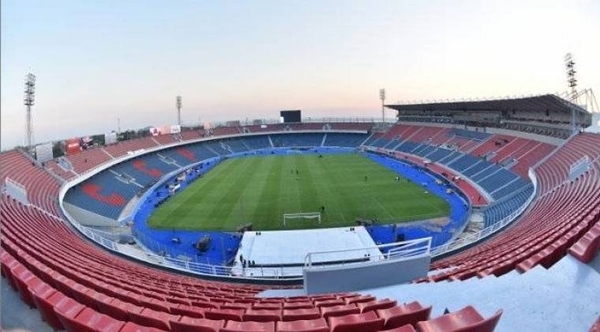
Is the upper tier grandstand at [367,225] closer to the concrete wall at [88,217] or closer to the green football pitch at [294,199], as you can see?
the concrete wall at [88,217]

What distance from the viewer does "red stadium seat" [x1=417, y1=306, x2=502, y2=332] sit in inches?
124

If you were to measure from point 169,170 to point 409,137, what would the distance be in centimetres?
3748

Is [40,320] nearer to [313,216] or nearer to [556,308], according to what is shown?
[556,308]

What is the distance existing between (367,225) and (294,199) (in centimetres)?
986

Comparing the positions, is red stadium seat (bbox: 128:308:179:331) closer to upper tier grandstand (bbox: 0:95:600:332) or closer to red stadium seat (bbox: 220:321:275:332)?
upper tier grandstand (bbox: 0:95:600:332)

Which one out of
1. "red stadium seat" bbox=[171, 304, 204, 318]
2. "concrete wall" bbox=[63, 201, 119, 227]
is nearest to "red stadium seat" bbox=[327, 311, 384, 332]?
"red stadium seat" bbox=[171, 304, 204, 318]

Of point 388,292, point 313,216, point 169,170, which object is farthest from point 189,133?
point 388,292

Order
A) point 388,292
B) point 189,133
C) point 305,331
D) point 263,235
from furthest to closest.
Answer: point 189,133 → point 263,235 → point 388,292 → point 305,331

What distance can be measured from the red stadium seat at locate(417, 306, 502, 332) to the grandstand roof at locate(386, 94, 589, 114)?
113 feet

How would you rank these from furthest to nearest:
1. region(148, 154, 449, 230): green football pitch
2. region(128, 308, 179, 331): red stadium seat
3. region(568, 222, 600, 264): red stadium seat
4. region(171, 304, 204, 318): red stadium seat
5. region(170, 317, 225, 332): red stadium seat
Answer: region(148, 154, 449, 230): green football pitch, region(568, 222, 600, 264): red stadium seat, region(171, 304, 204, 318): red stadium seat, region(128, 308, 179, 331): red stadium seat, region(170, 317, 225, 332): red stadium seat

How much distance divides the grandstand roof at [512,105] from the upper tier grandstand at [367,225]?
0.35 metres

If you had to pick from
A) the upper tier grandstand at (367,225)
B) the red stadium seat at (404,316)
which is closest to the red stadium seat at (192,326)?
the upper tier grandstand at (367,225)

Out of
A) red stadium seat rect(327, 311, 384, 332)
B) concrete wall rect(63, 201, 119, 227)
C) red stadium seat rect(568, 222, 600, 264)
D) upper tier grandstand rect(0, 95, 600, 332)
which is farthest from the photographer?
concrete wall rect(63, 201, 119, 227)

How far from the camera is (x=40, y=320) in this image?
196 inches
